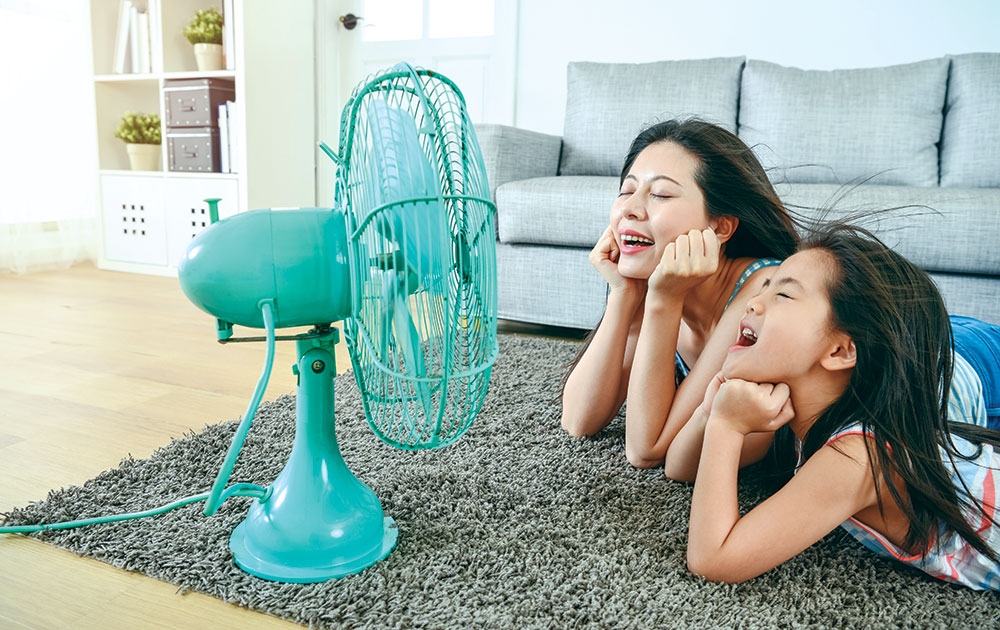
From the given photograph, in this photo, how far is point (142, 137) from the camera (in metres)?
3.27

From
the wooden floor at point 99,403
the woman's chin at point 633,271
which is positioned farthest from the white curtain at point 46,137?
the woman's chin at point 633,271

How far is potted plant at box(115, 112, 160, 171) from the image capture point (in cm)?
323

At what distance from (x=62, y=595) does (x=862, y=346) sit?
998mm

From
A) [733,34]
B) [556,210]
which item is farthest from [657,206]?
[733,34]

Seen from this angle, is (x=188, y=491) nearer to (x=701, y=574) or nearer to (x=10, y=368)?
(x=701, y=574)

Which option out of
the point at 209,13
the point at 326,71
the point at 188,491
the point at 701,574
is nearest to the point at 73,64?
the point at 209,13

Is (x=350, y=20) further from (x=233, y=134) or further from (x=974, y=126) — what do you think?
(x=974, y=126)

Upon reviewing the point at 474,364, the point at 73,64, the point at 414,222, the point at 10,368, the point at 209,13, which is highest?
the point at 209,13

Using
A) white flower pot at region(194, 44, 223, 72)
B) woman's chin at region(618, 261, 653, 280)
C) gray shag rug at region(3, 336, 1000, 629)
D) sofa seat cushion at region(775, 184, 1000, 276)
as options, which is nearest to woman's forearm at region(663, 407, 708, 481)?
gray shag rug at region(3, 336, 1000, 629)

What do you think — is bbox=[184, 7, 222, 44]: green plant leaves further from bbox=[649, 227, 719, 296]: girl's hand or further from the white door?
bbox=[649, 227, 719, 296]: girl's hand

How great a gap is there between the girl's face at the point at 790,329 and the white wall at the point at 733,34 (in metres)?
2.20

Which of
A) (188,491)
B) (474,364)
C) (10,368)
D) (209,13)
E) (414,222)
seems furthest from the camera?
(209,13)

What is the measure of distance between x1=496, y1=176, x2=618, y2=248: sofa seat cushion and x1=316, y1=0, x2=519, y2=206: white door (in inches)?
46.3

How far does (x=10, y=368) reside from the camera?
1749 millimetres
